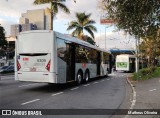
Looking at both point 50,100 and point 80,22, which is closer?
point 50,100

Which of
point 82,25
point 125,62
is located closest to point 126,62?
point 125,62

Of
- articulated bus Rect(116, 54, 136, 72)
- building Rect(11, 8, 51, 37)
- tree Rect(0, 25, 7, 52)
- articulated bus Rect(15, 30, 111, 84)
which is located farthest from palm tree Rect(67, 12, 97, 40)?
articulated bus Rect(15, 30, 111, 84)

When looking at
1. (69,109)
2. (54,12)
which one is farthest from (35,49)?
(54,12)

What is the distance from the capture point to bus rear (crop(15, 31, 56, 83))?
18.0m

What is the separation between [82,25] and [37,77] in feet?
145

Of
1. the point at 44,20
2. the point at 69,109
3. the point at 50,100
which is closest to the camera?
the point at 69,109

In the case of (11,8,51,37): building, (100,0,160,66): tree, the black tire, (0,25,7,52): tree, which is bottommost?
the black tire

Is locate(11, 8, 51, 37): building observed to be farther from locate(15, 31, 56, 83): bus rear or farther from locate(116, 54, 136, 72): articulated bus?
locate(15, 31, 56, 83): bus rear

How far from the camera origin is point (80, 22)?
61531 millimetres

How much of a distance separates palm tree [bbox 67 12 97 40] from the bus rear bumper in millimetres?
42354

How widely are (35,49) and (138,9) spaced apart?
10125 mm

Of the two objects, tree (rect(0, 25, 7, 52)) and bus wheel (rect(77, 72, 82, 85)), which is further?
tree (rect(0, 25, 7, 52))

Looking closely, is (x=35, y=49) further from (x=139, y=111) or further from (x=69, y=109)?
(x=139, y=111)

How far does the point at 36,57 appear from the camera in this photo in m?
18.4
